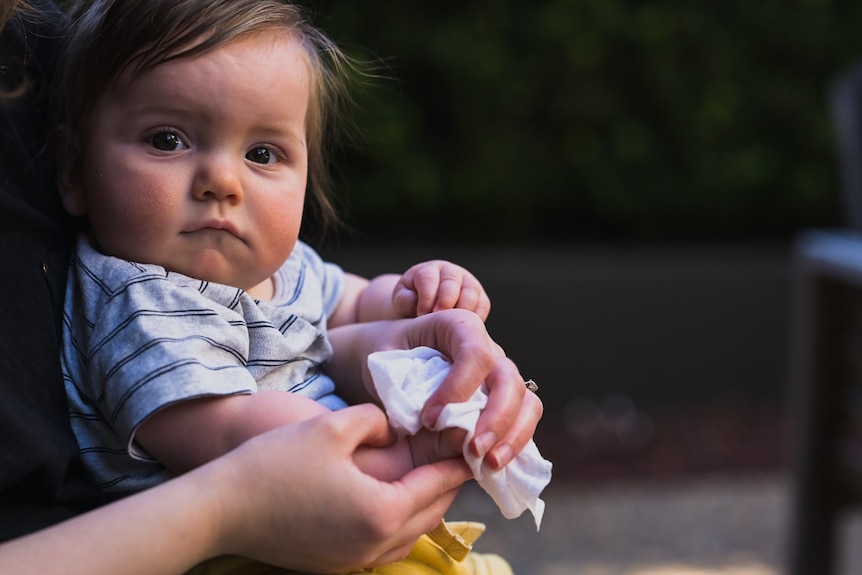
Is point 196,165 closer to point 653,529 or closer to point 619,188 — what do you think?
point 653,529

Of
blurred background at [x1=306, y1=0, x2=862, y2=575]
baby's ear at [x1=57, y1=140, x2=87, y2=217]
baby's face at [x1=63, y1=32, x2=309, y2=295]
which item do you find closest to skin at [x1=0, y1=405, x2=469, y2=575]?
baby's face at [x1=63, y1=32, x2=309, y2=295]

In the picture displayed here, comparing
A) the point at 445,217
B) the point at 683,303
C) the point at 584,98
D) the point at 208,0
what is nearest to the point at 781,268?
the point at 683,303

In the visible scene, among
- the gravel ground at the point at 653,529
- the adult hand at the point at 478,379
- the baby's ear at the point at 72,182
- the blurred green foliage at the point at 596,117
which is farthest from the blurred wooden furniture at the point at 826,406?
the baby's ear at the point at 72,182

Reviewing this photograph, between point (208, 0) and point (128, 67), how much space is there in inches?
5.0

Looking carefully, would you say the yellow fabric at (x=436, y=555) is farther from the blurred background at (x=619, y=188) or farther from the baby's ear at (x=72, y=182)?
the blurred background at (x=619, y=188)

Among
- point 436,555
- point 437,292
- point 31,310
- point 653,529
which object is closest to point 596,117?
point 653,529

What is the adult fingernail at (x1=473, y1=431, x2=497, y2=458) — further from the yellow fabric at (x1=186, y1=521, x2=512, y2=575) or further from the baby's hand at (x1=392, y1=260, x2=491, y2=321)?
the baby's hand at (x1=392, y1=260, x2=491, y2=321)

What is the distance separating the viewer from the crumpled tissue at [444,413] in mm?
1224

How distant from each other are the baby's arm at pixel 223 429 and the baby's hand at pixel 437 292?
28 cm

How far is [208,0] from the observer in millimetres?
1354

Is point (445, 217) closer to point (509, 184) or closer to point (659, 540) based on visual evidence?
point (509, 184)

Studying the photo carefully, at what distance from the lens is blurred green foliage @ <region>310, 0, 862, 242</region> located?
Answer: 20.0 feet

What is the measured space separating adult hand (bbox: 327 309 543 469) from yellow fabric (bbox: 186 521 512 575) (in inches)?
6.2

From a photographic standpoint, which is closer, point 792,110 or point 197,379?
point 197,379
